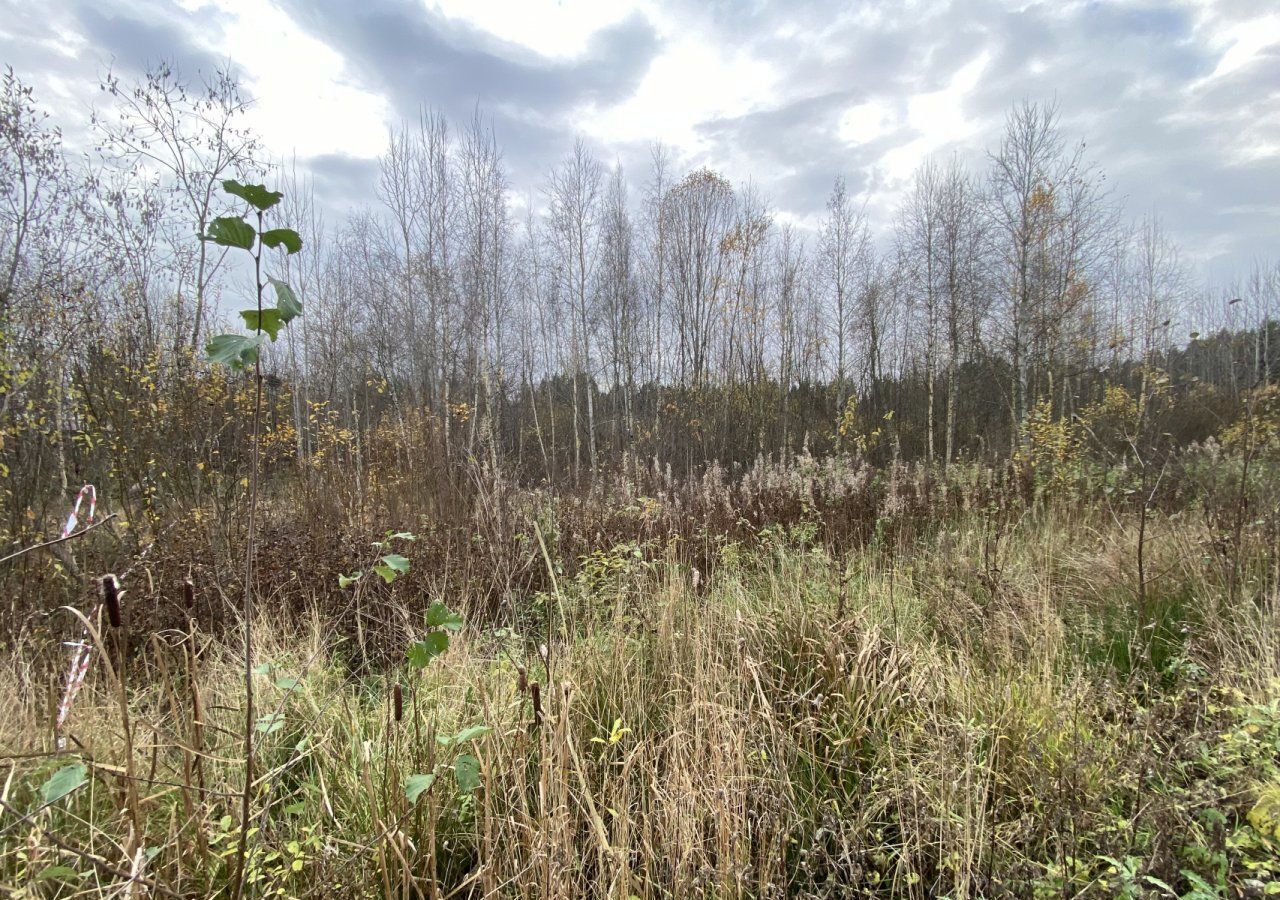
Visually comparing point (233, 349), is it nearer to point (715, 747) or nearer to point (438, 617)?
point (438, 617)

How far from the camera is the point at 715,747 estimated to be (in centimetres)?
194

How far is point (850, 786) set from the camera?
89.2 inches

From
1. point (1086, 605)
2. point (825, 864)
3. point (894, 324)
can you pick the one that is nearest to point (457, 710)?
point (825, 864)

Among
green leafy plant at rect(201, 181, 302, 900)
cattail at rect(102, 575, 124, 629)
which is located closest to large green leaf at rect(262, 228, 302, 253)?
green leafy plant at rect(201, 181, 302, 900)

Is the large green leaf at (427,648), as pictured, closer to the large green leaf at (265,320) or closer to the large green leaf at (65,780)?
the large green leaf at (65,780)

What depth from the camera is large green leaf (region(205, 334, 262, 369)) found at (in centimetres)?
85

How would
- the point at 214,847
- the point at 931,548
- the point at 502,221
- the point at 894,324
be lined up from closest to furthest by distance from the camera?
the point at 214,847 → the point at 931,548 → the point at 502,221 → the point at 894,324

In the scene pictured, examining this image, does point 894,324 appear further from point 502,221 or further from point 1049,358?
point 502,221

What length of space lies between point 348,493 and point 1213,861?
7584mm

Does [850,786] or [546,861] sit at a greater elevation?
[546,861]

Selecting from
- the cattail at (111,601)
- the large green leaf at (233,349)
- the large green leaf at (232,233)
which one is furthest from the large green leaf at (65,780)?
the large green leaf at (232,233)

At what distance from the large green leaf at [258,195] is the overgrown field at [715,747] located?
32.6 inches

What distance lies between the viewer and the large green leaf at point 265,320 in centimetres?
96

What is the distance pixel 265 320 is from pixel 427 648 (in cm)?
76
